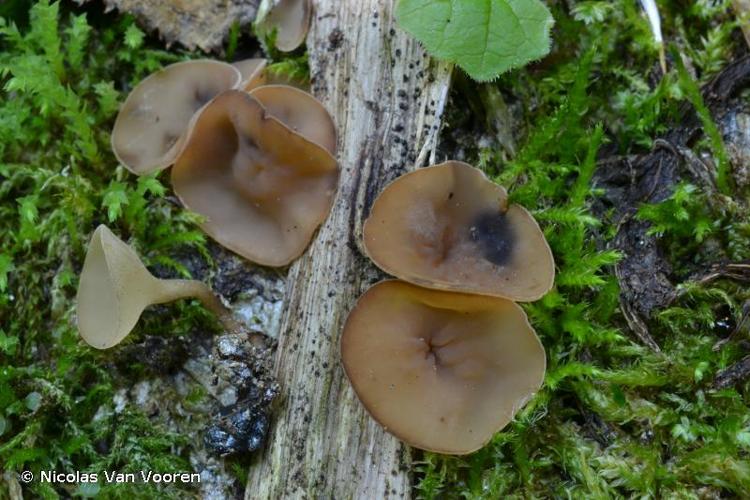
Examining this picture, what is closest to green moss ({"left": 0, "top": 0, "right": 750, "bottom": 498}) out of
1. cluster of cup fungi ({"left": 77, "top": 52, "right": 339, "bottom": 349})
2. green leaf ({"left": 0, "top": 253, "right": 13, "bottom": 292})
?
green leaf ({"left": 0, "top": 253, "right": 13, "bottom": 292})

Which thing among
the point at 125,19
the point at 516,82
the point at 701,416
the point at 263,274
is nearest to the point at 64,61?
the point at 125,19

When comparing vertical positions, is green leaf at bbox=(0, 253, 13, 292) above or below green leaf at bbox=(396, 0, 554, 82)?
below

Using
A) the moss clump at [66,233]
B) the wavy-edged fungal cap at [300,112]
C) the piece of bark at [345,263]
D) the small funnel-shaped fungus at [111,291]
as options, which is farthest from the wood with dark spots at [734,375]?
the small funnel-shaped fungus at [111,291]

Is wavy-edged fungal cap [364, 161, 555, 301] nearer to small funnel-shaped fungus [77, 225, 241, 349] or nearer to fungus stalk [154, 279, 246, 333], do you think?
fungus stalk [154, 279, 246, 333]

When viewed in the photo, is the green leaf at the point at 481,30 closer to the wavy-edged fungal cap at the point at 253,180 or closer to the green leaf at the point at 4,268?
the wavy-edged fungal cap at the point at 253,180

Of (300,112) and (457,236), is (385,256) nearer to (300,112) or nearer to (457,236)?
(457,236)

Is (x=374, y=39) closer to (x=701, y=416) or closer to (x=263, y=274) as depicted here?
(x=263, y=274)
